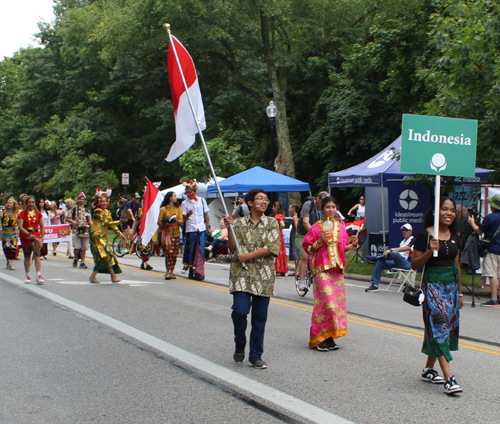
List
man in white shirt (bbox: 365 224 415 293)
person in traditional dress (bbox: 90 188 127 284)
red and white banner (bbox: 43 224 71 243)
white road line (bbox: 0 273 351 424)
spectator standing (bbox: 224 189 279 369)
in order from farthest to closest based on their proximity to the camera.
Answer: red and white banner (bbox: 43 224 71 243), person in traditional dress (bbox: 90 188 127 284), man in white shirt (bbox: 365 224 415 293), spectator standing (bbox: 224 189 279 369), white road line (bbox: 0 273 351 424)

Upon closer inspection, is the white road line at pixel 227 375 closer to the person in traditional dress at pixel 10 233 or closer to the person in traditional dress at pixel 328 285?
the person in traditional dress at pixel 328 285

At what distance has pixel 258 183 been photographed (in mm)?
20016

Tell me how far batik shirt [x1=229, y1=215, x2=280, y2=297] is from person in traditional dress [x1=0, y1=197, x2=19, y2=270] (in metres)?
11.0

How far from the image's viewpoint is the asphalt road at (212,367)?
4.53 m

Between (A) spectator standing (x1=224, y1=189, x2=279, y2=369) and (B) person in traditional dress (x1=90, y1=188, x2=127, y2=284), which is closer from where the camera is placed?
(A) spectator standing (x1=224, y1=189, x2=279, y2=369)

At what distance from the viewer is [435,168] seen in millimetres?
6844

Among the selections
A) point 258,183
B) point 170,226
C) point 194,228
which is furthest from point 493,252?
point 258,183

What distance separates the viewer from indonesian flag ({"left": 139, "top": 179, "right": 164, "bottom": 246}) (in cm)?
1370

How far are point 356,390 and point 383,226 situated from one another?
1088 cm

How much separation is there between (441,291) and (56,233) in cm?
1714

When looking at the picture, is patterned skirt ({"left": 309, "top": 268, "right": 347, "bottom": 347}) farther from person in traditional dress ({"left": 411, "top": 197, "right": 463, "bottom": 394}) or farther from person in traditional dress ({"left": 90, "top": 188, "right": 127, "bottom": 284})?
person in traditional dress ({"left": 90, "top": 188, "right": 127, "bottom": 284})

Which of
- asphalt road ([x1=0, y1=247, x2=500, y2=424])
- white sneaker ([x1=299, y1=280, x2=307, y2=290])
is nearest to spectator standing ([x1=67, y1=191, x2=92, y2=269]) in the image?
asphalt road ([x1=0, y1=247, x2=500, y2=424])

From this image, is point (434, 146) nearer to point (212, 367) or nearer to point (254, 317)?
point (254, 317)

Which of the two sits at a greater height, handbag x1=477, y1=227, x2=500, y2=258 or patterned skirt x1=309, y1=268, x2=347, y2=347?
handbag x1=477, y1=227, x2=500, y2=258
